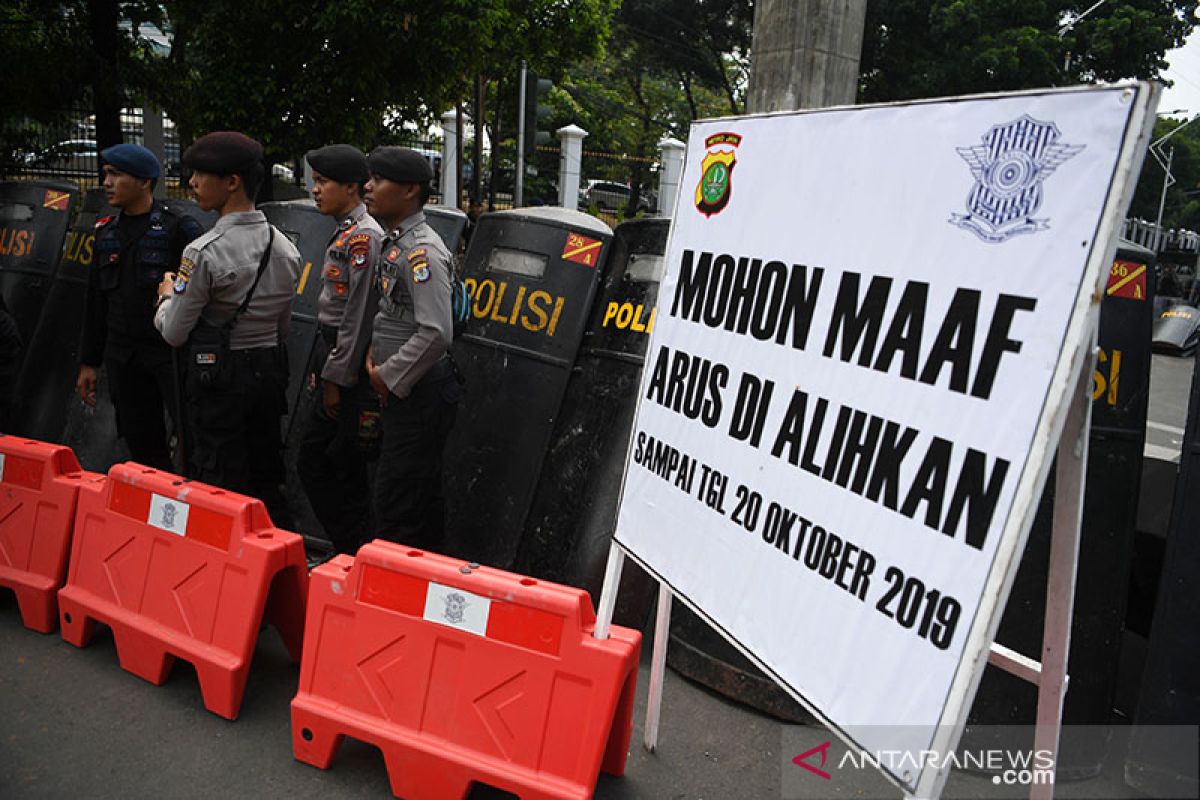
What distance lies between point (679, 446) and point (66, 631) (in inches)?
102

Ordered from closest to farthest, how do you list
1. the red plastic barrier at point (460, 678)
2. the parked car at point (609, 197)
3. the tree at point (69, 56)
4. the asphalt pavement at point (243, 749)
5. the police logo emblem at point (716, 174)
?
the police logo emblem at point (716, 174) → the red plastic barrier at point (460, 678) → the asphalt pavement at point (243, 749) → the tree at point (69, 56) → the parked car at point (609, 197)

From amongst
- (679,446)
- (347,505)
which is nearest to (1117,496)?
(679,446)

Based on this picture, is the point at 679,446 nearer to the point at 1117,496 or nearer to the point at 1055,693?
the point at 1055,693

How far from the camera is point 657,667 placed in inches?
112

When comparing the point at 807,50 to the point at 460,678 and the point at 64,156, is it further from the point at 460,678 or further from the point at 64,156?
A: the point at 64,156

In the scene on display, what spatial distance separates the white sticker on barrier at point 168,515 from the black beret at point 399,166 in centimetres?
140

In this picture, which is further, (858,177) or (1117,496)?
(1117,496)

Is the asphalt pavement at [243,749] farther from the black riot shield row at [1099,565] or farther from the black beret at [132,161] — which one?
the black beret at [132,161]

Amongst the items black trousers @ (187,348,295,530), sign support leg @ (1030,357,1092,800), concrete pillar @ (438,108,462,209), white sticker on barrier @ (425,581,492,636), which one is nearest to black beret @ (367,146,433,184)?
black trousers @ (187,348,295,530)

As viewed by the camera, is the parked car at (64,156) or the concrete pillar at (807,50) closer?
the concrete pillar at (807,50)

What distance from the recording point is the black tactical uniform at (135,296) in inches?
161

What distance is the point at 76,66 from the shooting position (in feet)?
24.3

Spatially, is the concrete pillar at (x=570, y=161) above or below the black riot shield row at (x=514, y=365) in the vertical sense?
above

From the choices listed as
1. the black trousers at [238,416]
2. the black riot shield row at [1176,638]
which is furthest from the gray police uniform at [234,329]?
the black riot shield row at [1176,638]
